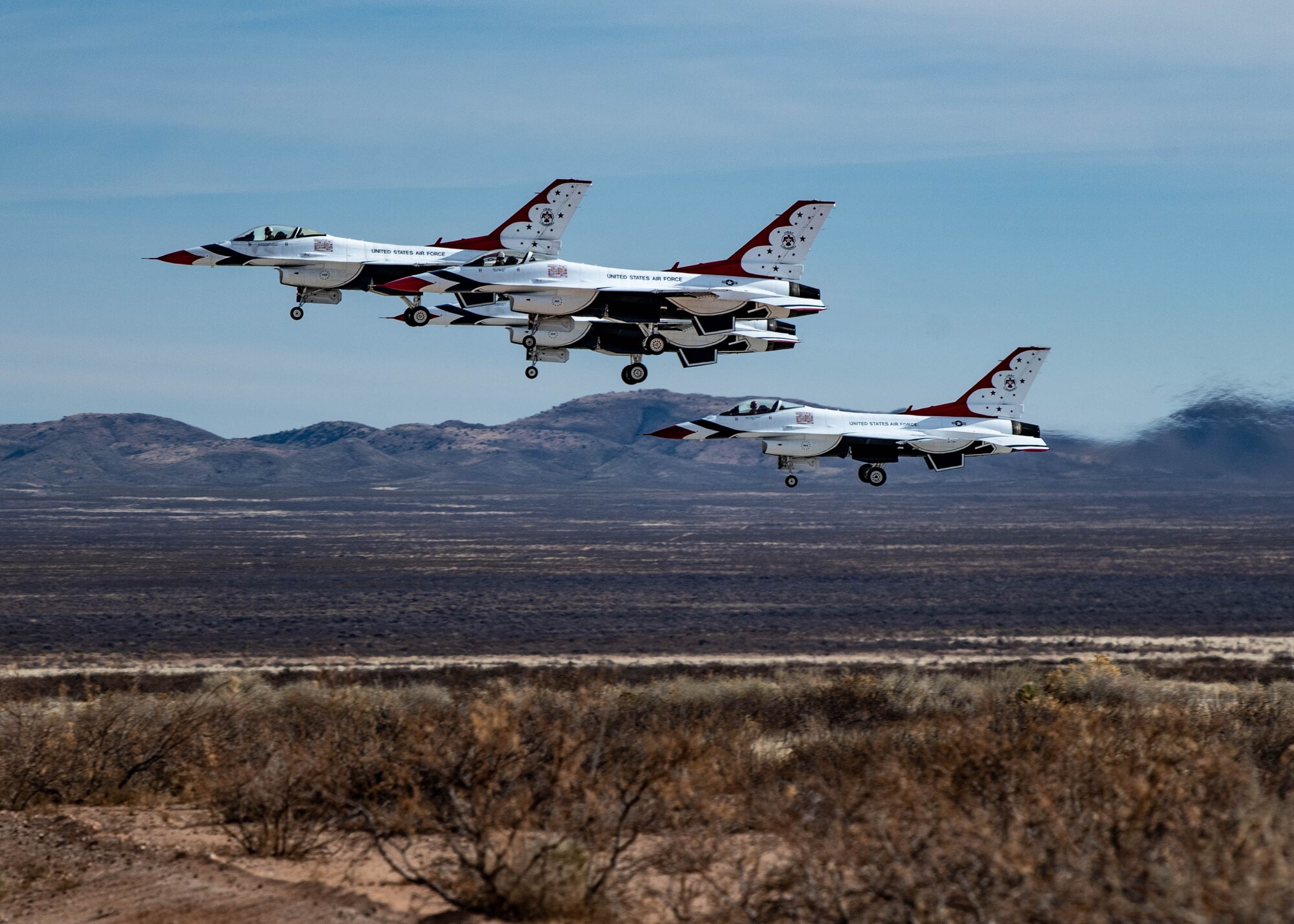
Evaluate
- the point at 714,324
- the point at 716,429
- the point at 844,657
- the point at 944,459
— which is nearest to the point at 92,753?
the point at 716,429

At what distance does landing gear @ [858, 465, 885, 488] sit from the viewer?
3275 centimetres

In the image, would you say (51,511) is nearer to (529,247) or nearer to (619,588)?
(619,588)

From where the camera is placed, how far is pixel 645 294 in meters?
31.1

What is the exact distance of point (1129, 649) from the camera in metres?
60.8

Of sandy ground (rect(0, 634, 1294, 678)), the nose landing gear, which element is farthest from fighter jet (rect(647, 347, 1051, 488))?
sandy ground (rect(0, 634, 1294, 678))

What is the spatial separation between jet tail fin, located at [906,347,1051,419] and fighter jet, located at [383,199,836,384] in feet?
15.2

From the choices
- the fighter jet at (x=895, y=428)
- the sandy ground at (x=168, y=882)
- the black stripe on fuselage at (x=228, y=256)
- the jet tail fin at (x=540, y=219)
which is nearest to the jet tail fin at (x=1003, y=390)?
the fighter jet at (x=895, y=428)

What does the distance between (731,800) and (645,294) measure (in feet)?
53.8

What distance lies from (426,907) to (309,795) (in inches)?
145

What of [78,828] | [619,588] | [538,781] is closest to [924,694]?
[538,781]

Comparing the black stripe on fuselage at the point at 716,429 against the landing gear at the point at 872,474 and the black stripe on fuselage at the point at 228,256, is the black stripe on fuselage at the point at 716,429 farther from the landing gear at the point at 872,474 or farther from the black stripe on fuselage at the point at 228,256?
the black stripe on fuselage at the point at 228,256

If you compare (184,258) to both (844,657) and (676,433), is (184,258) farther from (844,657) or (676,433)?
(844,657)

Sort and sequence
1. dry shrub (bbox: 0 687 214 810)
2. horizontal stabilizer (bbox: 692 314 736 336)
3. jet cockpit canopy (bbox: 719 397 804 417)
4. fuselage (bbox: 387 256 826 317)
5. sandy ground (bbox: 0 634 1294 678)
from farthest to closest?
sandy ground (bbox: 0 634 1294 678), jet cockpit canopy (bbox: 719 397 804 417), horizontal stabilizer (bbox: 692 314 736 336), fuselage (bbox: 387 256 826 317), dry shrub (bbox: 0 687 214 810)

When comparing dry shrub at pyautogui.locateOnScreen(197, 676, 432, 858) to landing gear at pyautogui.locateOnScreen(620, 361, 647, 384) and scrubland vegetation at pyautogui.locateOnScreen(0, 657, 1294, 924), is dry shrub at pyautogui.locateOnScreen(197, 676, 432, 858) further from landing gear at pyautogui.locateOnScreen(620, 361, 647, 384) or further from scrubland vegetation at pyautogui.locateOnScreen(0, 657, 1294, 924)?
landing gear at pyautogui.locateOnScreen(620, 361, 647, 384)
